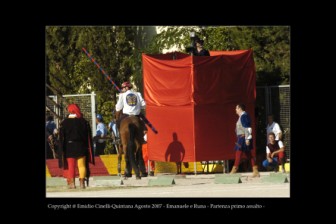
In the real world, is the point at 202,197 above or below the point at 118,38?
below

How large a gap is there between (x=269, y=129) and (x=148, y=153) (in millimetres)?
3058

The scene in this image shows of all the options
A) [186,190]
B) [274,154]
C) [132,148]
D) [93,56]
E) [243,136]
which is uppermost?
[93,56]

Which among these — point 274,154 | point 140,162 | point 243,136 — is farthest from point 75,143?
point 274,154

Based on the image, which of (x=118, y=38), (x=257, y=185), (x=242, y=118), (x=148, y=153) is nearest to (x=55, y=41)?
(x=118, y=38)

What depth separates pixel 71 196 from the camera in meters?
22.1

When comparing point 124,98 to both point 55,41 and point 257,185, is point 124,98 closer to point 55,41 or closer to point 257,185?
point 257,185

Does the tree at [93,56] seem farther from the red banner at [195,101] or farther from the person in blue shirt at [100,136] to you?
the red banner at [195,101]

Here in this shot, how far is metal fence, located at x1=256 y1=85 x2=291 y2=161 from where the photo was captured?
2989 cm

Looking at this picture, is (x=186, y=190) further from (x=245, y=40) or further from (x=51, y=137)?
(x=245, y=40)

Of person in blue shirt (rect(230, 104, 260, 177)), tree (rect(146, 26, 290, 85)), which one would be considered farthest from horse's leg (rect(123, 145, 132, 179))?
tree (rect(146, 26, 290, 85))

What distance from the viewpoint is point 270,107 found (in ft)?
98.5

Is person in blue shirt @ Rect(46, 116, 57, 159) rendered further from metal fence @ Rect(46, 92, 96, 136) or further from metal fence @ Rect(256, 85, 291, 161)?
metal fence @ Rect(256, 85, 291, 161)

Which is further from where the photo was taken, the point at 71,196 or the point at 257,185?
the point at 257,185

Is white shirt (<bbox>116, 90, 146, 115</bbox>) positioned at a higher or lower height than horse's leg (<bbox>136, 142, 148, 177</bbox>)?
higher
